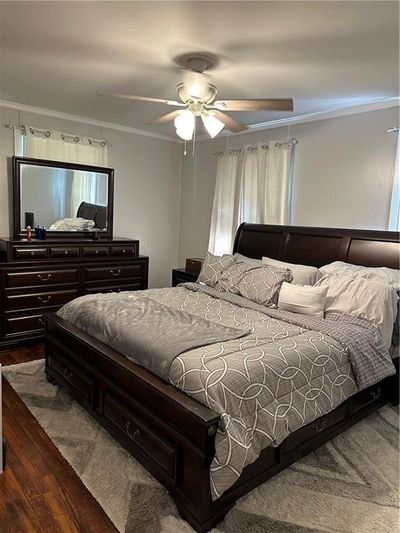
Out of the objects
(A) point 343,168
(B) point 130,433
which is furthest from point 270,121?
(B) point 130,433

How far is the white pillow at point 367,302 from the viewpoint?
8.75 feet

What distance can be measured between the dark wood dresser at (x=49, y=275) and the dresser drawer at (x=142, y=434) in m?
1.92

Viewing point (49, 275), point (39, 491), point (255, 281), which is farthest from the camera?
point (49, 275)

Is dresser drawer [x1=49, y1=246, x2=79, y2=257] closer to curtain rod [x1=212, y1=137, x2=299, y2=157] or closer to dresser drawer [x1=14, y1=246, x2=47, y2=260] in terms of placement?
dresser drawer [x1=14, y1=246, x2=47, y2=260]

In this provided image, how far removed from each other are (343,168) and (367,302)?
5.33 feet

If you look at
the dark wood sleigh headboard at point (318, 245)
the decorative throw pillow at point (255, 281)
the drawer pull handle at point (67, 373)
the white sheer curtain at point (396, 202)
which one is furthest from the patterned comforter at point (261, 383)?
the white sheer curtain at point (396, 202)

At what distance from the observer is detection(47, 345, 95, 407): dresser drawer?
245 cm

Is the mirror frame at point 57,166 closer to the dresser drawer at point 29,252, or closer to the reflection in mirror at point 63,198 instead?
the reflection in mirror at point 63,198

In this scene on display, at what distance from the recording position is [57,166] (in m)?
4.25

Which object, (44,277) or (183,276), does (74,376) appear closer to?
(44,277)

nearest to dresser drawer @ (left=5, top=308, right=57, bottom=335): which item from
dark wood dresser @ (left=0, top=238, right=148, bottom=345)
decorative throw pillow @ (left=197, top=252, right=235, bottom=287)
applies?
dark wood dresser @ (left=0, top=238, right=148, bottom=345)

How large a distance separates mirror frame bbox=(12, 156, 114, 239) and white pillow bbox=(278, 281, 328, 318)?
8.67 ft

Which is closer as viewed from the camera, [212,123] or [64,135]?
[212,123]

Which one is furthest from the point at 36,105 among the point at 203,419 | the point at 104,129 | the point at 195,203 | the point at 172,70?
the point at 203,419
